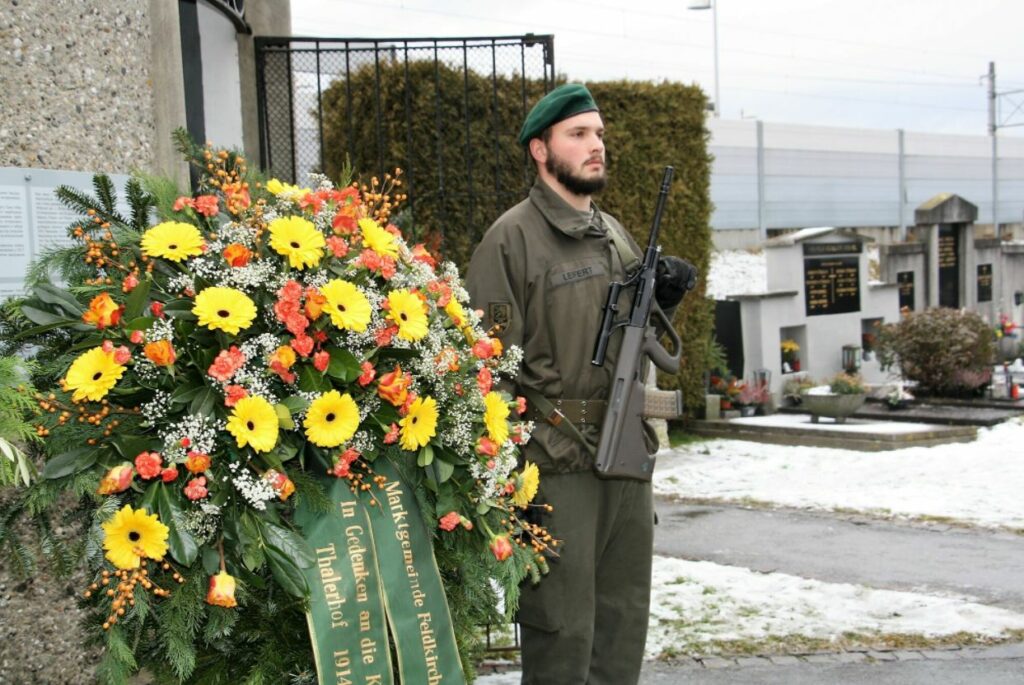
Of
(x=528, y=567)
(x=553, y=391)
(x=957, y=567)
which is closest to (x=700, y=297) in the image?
(x=957, y=567)

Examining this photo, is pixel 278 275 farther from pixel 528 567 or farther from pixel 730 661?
pixel 730 661

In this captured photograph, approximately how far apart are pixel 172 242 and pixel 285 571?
28.9 inches

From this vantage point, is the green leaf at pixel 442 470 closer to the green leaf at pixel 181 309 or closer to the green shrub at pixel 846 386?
the green leaf at pixel 181 309

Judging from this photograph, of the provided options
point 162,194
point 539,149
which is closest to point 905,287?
point 539,149

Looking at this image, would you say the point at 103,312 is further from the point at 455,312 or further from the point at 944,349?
the point at 944,349

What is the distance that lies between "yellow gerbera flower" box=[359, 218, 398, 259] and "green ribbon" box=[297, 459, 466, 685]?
0.48m

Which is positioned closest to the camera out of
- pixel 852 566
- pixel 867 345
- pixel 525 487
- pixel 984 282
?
pixel 525 487

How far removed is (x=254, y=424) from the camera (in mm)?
2193

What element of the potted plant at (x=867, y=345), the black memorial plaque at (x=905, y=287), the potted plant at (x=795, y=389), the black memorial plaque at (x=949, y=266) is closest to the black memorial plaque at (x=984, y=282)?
the black memorial plaque at (x=949, y=266)

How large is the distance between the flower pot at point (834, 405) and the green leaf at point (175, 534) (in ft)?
33.4

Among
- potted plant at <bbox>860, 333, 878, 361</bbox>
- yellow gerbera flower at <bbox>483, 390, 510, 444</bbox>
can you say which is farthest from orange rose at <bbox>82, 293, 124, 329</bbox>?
potted plant at <bbox>860, 333, 878, 361</bbox>

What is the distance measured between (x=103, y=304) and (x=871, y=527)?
20.0 feet

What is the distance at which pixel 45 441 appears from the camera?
226cm

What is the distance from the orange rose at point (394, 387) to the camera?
233 cm
